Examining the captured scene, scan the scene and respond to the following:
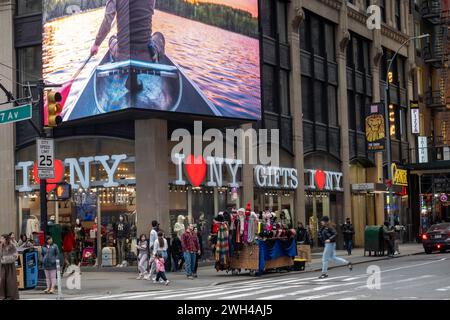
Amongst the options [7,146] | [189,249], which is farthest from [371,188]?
[7,146]

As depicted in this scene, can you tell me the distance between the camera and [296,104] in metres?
39.4

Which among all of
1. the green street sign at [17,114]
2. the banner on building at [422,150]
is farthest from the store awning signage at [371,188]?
the green street sign at [17,114]

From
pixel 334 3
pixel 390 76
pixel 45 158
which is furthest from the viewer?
pixel 390 76

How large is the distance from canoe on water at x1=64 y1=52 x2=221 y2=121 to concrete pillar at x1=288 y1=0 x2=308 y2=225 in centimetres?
1027

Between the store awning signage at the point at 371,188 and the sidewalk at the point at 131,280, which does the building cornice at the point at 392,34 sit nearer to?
the store awning signage at the point at 371,188

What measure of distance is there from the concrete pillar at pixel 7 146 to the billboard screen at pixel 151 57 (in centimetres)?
247

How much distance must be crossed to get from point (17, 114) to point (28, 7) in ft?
38.9

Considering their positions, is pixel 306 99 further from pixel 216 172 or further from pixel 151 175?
pixel 151 175

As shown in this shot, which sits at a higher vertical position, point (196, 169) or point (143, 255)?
point (196, 169)

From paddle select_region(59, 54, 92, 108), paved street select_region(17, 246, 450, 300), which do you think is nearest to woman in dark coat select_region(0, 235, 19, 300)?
paved street select_region(17, 246, 450, 300)

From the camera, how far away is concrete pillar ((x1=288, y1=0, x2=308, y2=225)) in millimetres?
39062

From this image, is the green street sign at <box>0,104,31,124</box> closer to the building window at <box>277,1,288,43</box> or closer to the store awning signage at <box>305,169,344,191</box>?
the building window at <box>277,1,288,43</box>

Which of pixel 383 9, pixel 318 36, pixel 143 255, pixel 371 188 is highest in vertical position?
pixel 383 9

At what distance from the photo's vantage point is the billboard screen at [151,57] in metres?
28.2
